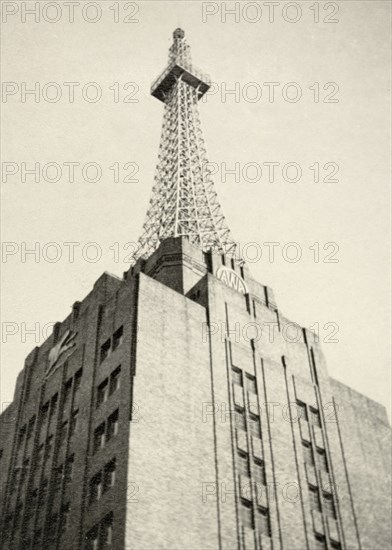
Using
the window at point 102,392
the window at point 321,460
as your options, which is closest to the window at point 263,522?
the window at point 321,460

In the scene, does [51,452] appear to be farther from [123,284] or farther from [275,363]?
[275,363]

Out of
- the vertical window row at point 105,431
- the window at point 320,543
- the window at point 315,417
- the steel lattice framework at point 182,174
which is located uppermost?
the steel lattice framework at point 182,174

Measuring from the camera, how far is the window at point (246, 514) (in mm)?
43094

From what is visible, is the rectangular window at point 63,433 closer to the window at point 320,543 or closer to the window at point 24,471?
the window at point 24,471

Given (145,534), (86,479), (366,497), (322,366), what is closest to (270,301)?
(322,366)

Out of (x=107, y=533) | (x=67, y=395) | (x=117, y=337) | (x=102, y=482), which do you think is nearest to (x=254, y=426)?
(x=117, y=337)

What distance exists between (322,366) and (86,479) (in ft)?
67.7

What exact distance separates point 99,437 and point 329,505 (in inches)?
583

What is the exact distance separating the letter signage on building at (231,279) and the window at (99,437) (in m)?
18.3

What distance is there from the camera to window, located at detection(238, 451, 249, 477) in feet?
149

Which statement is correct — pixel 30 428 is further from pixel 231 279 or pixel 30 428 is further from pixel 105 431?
pixel 231 279

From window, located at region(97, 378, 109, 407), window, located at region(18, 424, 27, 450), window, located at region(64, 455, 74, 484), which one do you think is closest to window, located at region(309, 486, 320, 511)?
window, located at region(97, 378, 109, 407)

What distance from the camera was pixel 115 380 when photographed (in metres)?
47.6

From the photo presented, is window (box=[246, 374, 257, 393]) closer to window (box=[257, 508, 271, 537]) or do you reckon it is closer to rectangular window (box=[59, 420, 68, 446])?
window (box=[257, 508, 271, 537])
